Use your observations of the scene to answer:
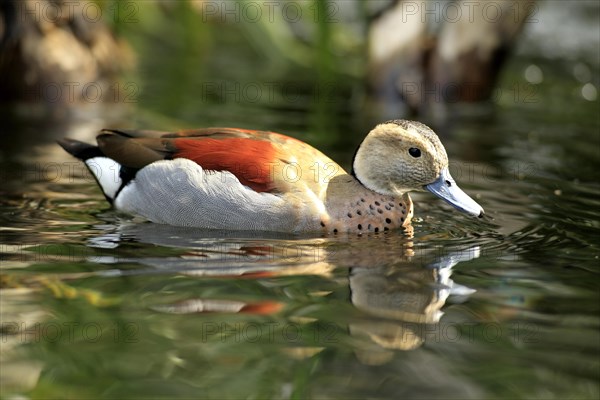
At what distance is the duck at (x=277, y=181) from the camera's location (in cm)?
712

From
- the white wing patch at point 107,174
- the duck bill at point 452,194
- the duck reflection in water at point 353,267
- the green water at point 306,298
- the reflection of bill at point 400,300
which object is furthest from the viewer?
the white wing patch at point 107,174

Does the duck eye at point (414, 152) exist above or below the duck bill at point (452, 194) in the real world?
above

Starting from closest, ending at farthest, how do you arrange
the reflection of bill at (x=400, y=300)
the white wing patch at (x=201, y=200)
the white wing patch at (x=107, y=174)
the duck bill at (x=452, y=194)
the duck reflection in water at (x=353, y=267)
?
the reflection of bill at (x=400, y=300)
the duck reflection in water at (x=353, y=267)
the white wing patch at (x=201, y=200)
the duck bill at (x=452, y=194)
the white wing patch at (x=107, y=174)

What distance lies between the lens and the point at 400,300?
5.74 m

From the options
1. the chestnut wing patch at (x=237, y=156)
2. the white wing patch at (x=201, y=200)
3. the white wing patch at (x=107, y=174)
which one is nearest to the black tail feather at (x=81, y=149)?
the white wing patch at (x=107, y=174)

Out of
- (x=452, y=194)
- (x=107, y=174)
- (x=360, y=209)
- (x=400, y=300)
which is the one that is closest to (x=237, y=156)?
(x=360, y=209)

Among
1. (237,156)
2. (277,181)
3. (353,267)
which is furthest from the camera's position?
(237,156)

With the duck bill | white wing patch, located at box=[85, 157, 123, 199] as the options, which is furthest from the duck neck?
white wing patch, located at box=[85, 157, 123, 199]

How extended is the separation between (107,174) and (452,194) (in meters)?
2.55

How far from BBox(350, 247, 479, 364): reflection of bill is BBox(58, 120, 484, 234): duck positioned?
0.77 metres

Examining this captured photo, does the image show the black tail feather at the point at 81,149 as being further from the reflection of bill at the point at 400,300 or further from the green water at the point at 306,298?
the reflection of bill at the point at 400,300

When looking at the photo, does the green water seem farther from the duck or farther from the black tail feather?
the black tail feather

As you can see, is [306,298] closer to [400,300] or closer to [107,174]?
[400,300]

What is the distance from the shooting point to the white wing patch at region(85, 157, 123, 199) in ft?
25.5
